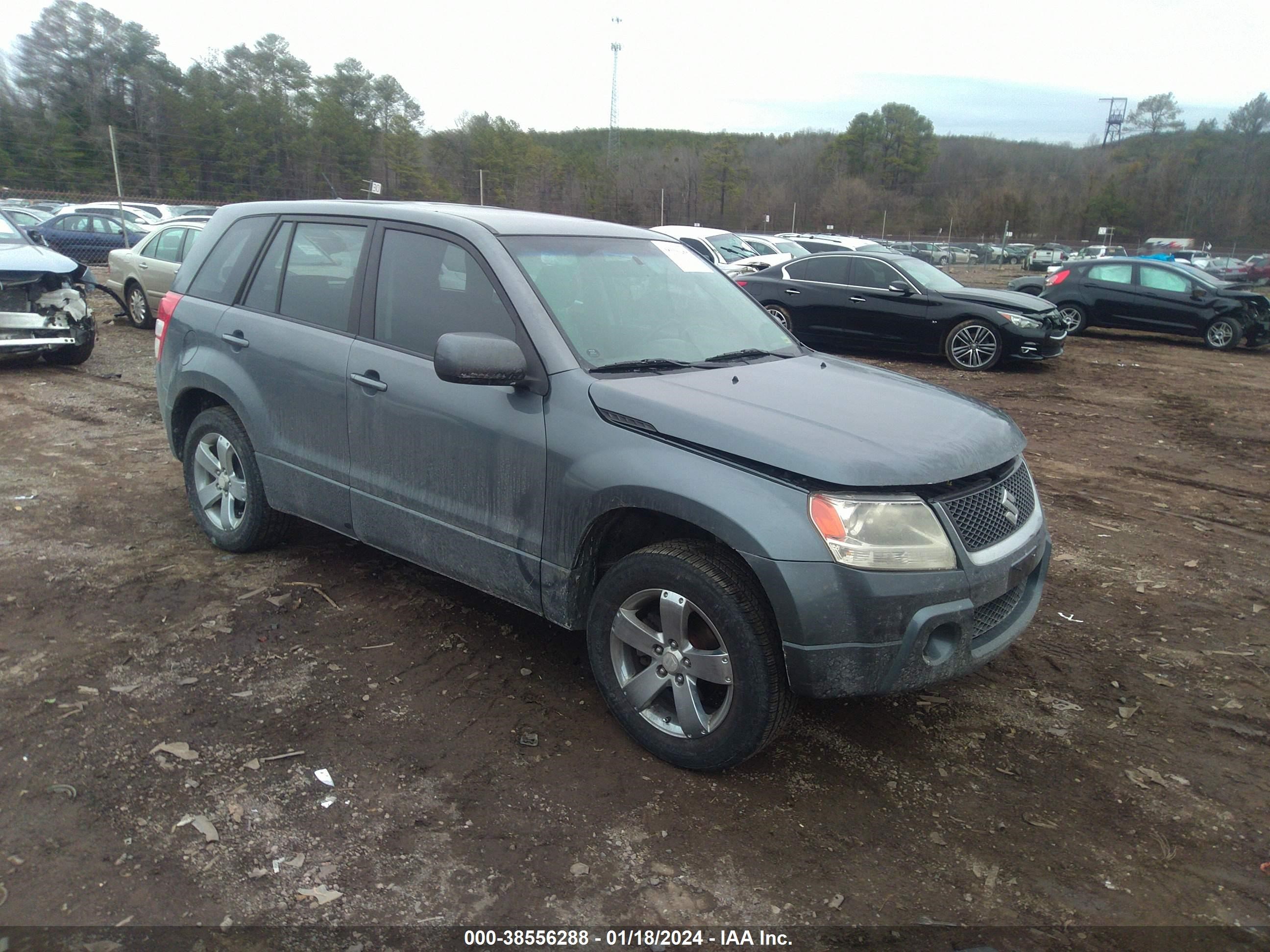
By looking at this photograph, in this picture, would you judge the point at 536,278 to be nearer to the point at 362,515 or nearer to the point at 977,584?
the point at 362,515

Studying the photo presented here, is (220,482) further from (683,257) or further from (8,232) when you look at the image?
(8,232)

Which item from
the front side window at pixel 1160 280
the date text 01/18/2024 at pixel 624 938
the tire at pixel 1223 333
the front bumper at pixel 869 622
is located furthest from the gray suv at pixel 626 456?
the tire at pixel 1223 333

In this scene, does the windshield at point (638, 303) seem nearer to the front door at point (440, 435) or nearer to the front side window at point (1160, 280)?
the front door at point (440, 435)

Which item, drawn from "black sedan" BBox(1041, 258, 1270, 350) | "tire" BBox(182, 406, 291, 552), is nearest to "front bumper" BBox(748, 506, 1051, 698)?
"tire" BBox(182, 406, 291, 552)

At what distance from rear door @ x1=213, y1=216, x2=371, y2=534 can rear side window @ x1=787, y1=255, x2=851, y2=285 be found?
33.5 ft

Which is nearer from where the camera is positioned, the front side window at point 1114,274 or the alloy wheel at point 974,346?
the alloy wheel at point 974,346

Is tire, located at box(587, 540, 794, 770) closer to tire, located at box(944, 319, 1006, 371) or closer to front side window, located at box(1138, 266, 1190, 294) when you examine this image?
tire, located at box(944, 319, 1006, 371)

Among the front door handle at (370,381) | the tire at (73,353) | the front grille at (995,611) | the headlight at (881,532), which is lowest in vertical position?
the tire at (73,353)

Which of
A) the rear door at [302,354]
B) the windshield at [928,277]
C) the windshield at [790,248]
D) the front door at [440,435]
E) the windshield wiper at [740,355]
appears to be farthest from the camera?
the windshield at [790,248]

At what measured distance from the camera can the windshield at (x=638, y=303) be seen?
3582 millimetres

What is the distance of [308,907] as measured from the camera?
2.45 metres

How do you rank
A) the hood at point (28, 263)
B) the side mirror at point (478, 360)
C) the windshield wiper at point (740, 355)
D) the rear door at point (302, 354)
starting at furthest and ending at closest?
1. the hood at point (28, 263)
2. the rear door at point (302, 354)
3. the windshield wiper at point (740, 355)
4. the side mirror at point (478, 360)

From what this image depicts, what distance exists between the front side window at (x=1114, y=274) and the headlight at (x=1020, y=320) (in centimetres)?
538

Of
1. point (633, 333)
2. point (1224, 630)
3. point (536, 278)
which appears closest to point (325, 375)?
point (536, 278)
